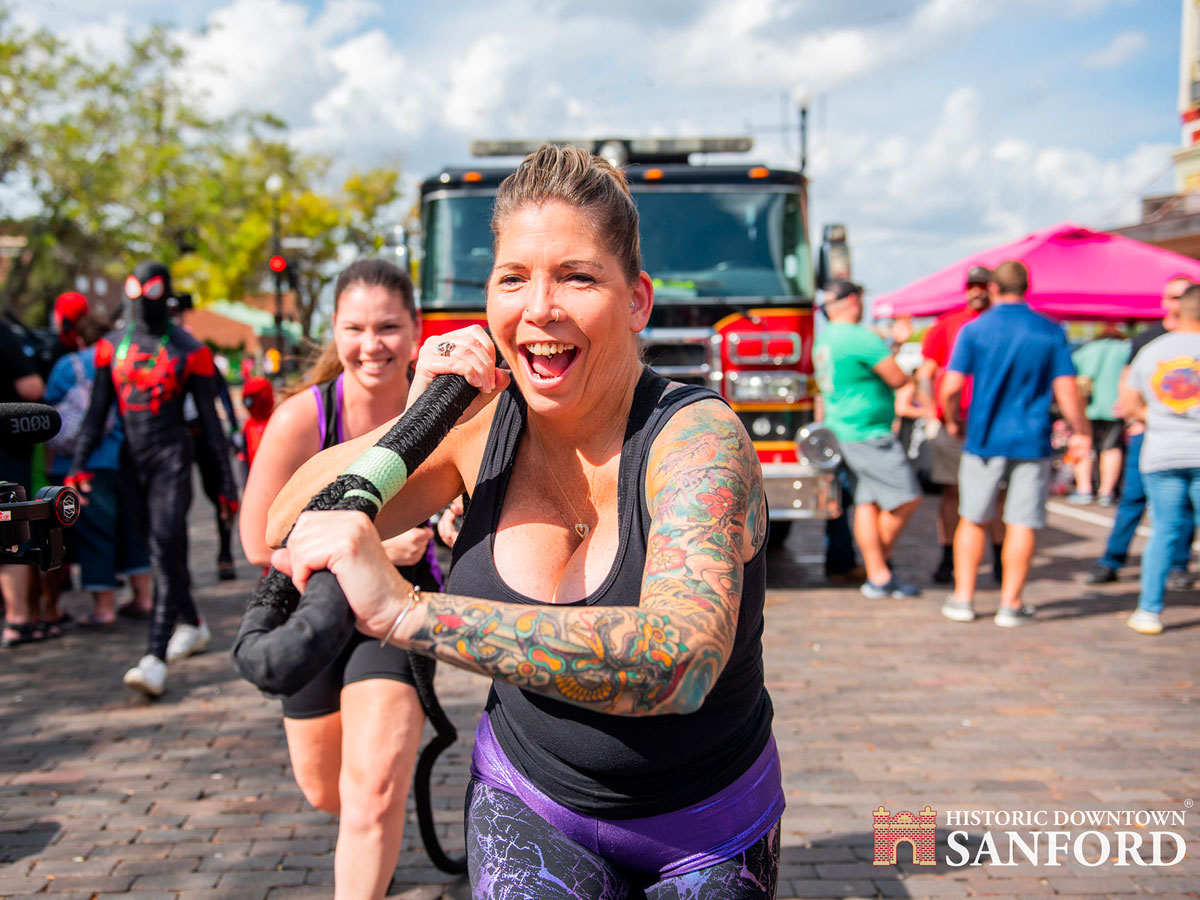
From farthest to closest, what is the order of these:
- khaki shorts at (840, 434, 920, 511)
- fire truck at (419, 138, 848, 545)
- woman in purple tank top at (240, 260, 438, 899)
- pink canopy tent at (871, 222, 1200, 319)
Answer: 1. pink canopy tent at (871, 222, 1200, 319)
2. fire truck at (419, 138, 848, 545)
3. khaki shorts at (840, 434, 920, 511)
4. woman in purple tank top at (240, 260, 438, 899)

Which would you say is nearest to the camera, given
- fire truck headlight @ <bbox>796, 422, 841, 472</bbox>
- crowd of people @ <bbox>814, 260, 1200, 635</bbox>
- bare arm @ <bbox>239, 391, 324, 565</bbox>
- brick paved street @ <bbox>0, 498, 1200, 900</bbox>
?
bare arm @ <bbox>239, 391, 324, 565</bbox>

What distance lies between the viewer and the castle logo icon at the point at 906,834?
359 cm

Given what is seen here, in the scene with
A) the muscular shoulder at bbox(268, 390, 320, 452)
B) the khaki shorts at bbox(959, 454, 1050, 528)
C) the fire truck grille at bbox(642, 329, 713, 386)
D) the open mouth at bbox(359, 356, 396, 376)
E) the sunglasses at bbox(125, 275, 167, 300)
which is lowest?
the khaki shorts at bbox(959, 454, 1050, 528)

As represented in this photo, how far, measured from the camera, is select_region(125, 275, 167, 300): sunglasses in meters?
5.42

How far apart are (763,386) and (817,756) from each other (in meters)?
3.47

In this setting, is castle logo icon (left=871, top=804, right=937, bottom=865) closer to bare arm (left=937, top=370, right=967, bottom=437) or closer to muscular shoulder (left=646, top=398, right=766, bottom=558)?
muscular shoulder (left=646, top=398, right=766, bottom=558)

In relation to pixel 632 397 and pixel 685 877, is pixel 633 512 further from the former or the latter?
pixel 685 877

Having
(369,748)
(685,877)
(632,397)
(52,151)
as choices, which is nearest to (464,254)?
(369,748)

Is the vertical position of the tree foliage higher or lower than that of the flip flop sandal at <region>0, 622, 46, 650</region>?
higher

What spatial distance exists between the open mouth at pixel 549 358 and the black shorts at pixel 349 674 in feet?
4.07

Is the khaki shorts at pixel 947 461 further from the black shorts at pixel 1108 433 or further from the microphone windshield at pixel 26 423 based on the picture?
the microphone windshield at pixel 26 423

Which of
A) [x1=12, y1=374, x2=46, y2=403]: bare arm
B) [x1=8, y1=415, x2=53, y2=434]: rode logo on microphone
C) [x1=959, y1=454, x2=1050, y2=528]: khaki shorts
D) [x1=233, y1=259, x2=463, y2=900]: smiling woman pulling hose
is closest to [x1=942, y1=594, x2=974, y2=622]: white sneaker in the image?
[x1=959, y1=454, x2=1050, y2=528]: khaki shorts

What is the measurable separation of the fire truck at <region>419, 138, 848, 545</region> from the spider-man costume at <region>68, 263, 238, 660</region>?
79.4 inches

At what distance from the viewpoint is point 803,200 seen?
25.2 feet
